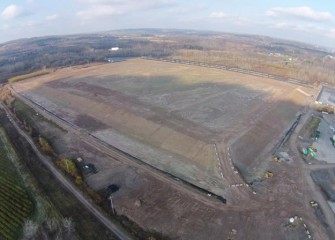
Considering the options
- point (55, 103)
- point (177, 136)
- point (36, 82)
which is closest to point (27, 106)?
point (55, 103)

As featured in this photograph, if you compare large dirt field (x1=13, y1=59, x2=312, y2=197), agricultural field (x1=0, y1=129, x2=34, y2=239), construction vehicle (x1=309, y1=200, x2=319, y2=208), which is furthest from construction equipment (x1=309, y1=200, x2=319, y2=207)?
agricultural field (x1=0, y1=129, x2=34, y2=239)

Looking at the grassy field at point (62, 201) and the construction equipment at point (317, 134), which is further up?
the grassy field at point (62, 201)

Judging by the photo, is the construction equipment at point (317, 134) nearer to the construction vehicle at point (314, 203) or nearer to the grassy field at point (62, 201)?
the construction vehicle at point (314, 203)

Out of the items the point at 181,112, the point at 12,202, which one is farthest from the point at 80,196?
the point at 181,112

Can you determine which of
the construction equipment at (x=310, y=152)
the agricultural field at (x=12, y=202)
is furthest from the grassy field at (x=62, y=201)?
the construction equipment at (x=310, y=152)

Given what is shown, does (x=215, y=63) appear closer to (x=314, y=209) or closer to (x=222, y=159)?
(x=222, y=159)

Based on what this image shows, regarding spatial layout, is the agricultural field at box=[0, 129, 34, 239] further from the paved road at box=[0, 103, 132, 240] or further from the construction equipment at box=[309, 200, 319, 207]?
the construction equipment at box=[309, 200, 319, 207]
